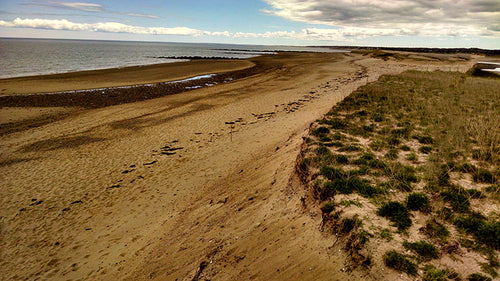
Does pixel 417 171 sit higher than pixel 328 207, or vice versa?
pixel 417 171

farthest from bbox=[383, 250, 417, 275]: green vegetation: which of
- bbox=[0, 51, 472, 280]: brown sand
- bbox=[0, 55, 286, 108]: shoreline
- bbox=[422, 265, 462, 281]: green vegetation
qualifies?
bbox=[0, 55, 286, 108]: shoreline

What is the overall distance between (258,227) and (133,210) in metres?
4.77

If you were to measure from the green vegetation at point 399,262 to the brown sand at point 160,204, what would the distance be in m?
0.52

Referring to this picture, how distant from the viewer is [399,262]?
12.6 ft

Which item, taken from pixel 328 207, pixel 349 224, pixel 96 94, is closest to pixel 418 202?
pixel 349 224

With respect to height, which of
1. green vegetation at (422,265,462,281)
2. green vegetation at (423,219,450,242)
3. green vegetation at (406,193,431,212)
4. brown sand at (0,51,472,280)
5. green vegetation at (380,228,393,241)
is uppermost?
green vegetation at (406,193,431,212)

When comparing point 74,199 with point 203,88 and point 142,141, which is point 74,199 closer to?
point 142,141

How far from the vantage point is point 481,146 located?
7.77 m

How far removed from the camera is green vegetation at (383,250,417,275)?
3.76 meters

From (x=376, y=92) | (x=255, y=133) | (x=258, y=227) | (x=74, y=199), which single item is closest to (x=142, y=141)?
(x=74, y=199)

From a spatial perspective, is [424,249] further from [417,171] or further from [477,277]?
[417,171]

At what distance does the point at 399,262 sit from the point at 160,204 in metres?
6.94

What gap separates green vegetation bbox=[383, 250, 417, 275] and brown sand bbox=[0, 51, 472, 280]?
1.71 ft

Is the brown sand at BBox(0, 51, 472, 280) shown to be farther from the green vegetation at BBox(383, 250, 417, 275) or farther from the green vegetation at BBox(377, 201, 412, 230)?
the green vegetation at BBox(377, 201, 412, 230)
